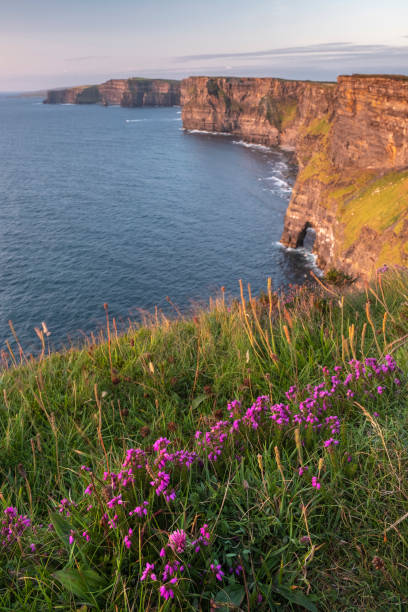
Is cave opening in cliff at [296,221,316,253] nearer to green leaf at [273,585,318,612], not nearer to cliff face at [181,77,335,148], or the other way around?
green leaf at [273,585,318,612]

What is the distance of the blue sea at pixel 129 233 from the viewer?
42.6 meters

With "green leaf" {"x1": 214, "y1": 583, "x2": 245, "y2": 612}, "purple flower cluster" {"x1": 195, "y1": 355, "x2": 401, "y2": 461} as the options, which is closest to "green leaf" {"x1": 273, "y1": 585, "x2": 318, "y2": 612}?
"green leaf" {"x1": 214, "y1": 583, "x2": 245, "y2": 612}

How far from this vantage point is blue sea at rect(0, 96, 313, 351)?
42.6 meters

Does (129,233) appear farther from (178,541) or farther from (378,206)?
(178,541)

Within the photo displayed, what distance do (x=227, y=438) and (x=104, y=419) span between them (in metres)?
1.51

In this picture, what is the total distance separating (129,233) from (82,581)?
203 ft

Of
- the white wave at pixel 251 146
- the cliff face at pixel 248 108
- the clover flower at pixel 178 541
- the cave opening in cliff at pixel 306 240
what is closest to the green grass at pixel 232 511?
the clover flower at pixel 178 541

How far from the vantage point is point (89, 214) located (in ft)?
224

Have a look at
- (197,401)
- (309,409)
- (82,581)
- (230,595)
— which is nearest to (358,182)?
(197,401)

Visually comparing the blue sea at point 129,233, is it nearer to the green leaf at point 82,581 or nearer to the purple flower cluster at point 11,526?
the purple flower cluster at point 11,526

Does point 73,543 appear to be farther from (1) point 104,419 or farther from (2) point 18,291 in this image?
(2) point 18,291

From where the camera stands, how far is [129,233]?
202 ft

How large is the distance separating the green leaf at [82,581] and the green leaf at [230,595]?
690 millimetres

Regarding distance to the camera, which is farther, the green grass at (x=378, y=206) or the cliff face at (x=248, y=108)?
the cliff face at (x=248, y=108)
